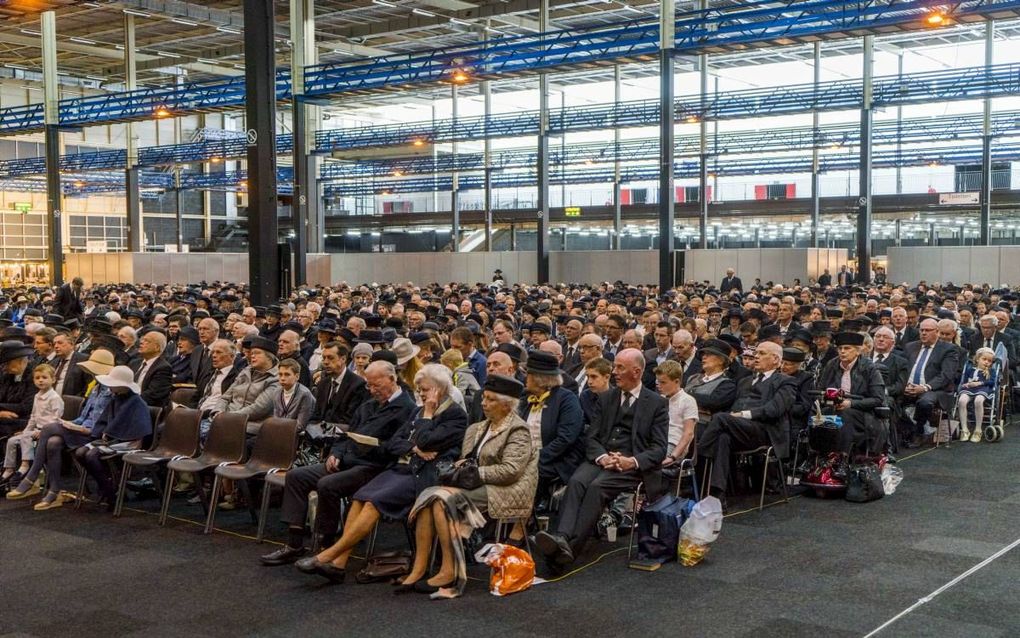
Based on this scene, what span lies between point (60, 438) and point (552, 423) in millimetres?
4394

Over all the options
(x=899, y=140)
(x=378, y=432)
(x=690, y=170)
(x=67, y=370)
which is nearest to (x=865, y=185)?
(x=899, y=140)

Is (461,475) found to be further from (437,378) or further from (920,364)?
(920,364)

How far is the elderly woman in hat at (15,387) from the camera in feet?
30.7

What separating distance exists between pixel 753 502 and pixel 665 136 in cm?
1529

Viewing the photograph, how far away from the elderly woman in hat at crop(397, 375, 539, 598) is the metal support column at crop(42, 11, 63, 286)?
2563 cm

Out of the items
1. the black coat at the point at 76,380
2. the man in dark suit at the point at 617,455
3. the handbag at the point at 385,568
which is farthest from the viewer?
the black coat at the point at 76,380

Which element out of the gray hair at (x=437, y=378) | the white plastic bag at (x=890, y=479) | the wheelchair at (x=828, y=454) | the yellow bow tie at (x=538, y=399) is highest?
the gray hair at (x=437, y=378)

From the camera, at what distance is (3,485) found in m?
9.02

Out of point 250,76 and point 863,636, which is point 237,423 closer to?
point 863,636

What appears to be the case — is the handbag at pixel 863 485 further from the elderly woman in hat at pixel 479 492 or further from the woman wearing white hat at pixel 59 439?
the woman wearing white hat at pixel 59 439

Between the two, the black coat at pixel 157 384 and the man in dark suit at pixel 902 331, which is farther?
the man in dark suit at pixel 902 331

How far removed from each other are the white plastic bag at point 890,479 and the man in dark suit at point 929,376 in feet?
7.09

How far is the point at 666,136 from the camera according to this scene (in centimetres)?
2239

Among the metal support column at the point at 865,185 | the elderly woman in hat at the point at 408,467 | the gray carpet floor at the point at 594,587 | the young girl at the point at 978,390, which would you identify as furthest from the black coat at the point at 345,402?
the metal support column at the point at 865,185
